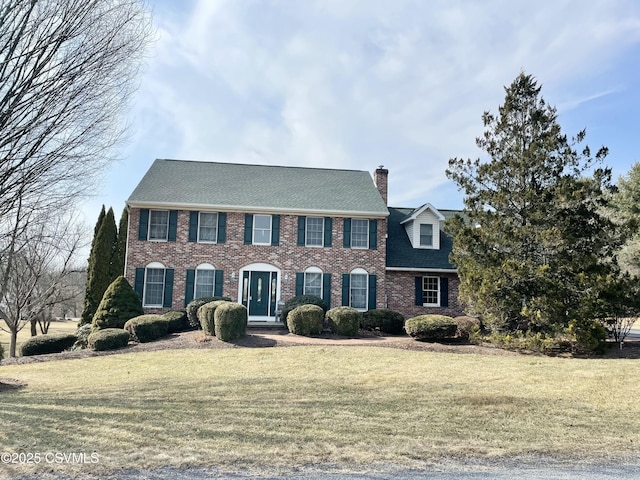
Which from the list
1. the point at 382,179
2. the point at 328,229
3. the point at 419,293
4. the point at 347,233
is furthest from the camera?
the point at 382,179

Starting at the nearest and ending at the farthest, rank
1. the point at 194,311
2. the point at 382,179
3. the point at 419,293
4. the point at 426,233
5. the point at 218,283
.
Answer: the point at 194,311, the point at 218,283, the point at 419,293, the point at 426,233, the point at 382,179

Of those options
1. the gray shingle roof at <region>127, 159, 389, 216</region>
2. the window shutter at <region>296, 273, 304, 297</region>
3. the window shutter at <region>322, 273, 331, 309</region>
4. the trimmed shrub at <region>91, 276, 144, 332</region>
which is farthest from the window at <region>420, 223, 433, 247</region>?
the trimmed shrub at <region>91, 276, 144, 332</region>

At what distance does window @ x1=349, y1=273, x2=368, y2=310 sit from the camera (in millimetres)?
21078

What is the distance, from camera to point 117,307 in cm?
1792

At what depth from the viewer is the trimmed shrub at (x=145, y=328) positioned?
16.2 m

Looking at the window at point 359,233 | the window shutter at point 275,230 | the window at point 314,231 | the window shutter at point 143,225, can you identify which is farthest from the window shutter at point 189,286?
the window at point 359,233

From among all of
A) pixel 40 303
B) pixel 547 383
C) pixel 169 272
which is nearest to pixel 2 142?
pixel 547 383

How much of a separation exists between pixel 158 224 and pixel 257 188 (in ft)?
15.2

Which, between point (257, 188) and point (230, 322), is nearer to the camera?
point (230, 322)

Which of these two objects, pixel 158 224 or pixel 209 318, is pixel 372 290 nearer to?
pixel 209 318

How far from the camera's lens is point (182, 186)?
21656mm

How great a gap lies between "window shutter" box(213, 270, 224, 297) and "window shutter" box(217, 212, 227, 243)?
1.37m

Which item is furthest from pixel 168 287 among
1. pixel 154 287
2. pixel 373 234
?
pixel 373 234

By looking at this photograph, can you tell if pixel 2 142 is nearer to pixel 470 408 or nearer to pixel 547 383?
pixel 470 408
